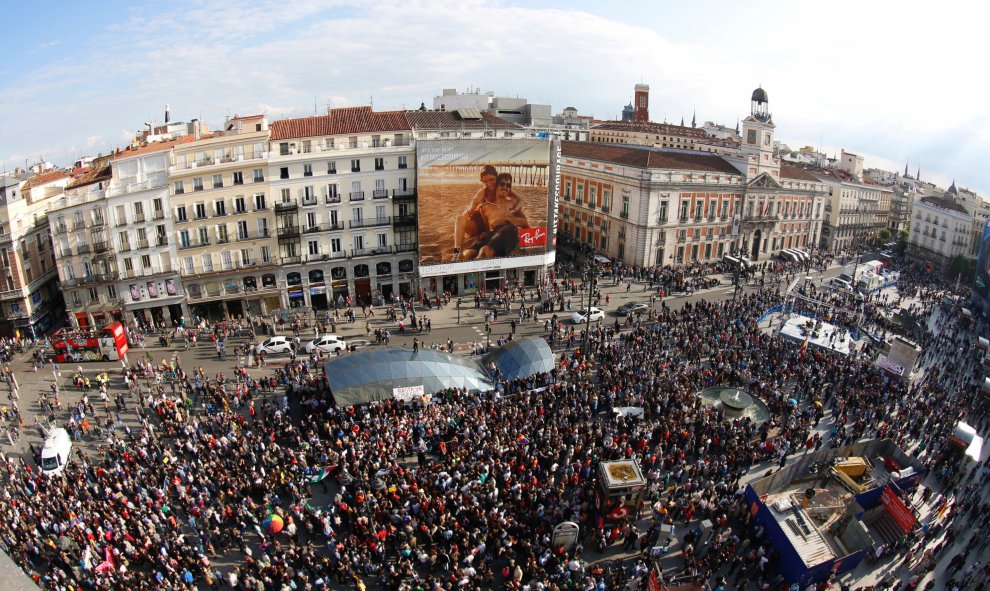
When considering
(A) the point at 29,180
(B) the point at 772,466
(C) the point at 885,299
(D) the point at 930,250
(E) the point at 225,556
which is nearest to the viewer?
(E) the point at 225,556

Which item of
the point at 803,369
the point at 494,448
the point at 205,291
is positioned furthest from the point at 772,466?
the point at 205,291

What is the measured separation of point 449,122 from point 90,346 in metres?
31.5

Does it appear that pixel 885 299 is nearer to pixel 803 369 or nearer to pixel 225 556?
pixel 803 369

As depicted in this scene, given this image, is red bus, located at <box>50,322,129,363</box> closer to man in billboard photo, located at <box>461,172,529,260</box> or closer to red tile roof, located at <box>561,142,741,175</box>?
man in billboard photo, located at <box>461,172,529,260</box>

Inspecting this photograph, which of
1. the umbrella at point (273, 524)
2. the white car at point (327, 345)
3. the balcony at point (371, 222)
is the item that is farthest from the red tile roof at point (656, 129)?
the umbrella at point (273, 524)

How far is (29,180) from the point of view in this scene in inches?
1763

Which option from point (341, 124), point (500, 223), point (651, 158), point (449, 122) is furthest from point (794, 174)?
point (341, 124)

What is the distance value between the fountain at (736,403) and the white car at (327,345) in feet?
74.8

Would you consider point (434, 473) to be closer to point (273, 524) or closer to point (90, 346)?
point (273, 524)

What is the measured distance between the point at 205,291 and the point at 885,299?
59.9 metres

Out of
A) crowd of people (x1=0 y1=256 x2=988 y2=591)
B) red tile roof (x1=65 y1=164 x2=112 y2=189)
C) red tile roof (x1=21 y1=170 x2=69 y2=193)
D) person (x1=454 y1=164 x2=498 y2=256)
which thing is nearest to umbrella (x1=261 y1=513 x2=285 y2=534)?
crowd of people (x1=0 y1=256 x2=988 y2=591)

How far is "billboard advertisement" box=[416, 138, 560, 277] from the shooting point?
46875 mm

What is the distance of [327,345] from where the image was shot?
39.5 meters

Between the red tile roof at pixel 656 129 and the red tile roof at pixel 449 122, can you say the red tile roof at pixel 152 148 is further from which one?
the red tile roof at pixel 656 129
